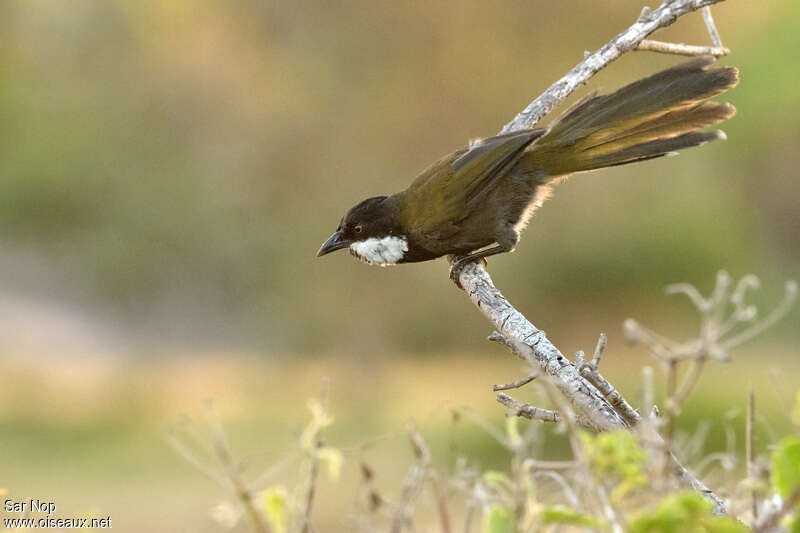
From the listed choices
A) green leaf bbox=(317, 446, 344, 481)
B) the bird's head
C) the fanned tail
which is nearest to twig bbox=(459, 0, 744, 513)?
the fanned tail

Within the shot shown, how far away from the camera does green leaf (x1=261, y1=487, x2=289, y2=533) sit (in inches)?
32.1

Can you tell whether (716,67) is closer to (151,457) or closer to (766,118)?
(151,457)

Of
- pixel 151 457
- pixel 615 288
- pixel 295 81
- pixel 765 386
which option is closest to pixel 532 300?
pixel 615 288

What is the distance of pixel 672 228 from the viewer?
23.8 ft

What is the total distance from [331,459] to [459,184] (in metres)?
2.21

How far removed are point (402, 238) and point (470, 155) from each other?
352 mm

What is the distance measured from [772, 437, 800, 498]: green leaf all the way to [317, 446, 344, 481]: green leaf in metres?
0.40

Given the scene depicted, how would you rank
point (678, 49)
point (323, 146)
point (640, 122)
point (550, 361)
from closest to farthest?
point (550, 361)
point (640, 122)
point (678, 49)
point (323, 146)

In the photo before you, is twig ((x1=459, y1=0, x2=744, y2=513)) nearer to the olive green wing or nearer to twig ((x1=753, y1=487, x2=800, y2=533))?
the olive green wing

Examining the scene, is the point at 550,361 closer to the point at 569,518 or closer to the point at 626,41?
the point at 569,518

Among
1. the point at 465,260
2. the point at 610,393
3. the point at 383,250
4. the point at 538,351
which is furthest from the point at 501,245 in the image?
the point at 610,393

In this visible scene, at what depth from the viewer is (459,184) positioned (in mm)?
2973

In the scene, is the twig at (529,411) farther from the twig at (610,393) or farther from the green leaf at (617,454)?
the green leaf at (617,454)

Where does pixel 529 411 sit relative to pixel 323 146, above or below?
below
